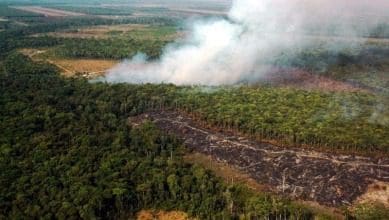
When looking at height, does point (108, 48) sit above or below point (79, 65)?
above

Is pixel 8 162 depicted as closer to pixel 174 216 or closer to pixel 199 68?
pixel 174 216

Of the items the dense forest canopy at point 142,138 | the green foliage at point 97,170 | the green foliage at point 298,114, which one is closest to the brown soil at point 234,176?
the dense forest canopy at point 142,138

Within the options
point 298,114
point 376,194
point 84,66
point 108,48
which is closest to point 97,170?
point 376,194

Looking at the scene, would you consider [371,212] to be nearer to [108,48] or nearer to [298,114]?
[298,114]

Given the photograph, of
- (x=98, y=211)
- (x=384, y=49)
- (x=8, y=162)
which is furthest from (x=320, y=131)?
(x=384, y=49)

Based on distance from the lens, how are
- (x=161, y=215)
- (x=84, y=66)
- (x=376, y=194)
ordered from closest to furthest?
(x=161, y=215)
(x=376, y=194)
(x=84, y=66)

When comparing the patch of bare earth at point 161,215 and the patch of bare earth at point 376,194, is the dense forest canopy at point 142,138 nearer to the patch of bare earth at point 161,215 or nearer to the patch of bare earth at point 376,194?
the patch of bare earth at point 161,215

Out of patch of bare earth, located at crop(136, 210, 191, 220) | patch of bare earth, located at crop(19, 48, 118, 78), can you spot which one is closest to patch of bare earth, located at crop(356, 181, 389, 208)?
patch of bare earth, located at crop(136, 210, 191, 220)
